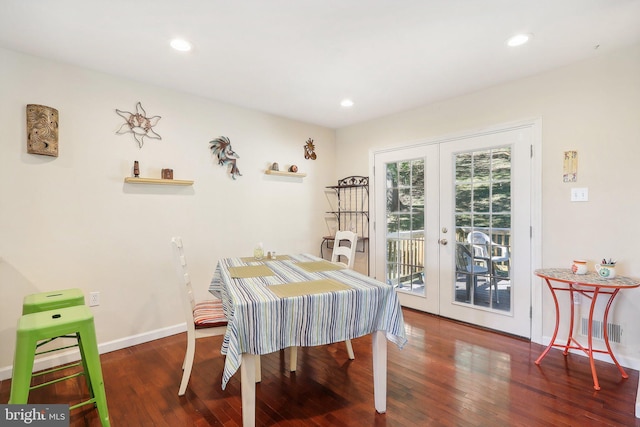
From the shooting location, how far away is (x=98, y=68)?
2.59 metres

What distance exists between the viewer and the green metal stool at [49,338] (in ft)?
4.80

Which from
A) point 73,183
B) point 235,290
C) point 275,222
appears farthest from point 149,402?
point 275,222

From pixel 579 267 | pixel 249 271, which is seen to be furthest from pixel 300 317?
pixel 579 267

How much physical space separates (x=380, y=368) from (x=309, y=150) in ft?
10.1

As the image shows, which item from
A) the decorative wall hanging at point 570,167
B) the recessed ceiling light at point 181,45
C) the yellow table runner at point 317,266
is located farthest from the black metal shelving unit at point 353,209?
the recessed ceiling light at point 181,45

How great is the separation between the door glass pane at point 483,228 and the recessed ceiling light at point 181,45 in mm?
2687

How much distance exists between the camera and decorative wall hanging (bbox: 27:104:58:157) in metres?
2.31

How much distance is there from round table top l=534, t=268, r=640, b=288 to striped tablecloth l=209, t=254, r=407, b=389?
139 cm

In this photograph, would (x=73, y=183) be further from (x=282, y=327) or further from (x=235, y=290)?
(x=282, y=327)

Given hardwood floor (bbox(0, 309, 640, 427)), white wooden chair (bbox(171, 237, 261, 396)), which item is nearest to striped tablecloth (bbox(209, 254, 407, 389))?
white wooden chair (bbox(171, 237, 261, 396))

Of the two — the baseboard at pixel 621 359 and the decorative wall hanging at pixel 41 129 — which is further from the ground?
the decorative wall hanging at pixel 41 129

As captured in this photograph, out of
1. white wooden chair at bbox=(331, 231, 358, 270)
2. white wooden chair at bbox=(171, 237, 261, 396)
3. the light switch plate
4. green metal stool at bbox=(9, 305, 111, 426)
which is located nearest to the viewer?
green metal stool at bbox=(9, 305, 111, 426)

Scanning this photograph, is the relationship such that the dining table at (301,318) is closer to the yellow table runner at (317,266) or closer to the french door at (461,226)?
the yellow table runner at (317,266)

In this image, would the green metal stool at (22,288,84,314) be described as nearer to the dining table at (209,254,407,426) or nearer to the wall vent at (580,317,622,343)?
the dining table at (209,254,407,426)
